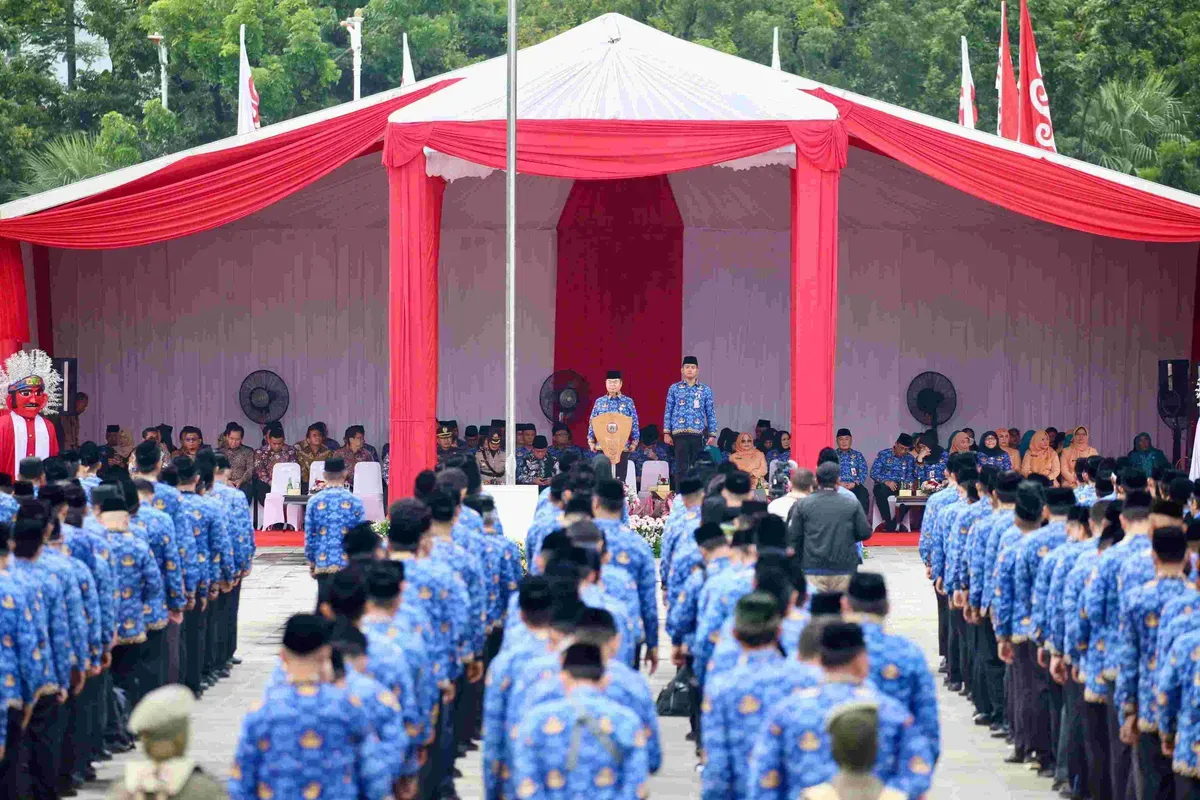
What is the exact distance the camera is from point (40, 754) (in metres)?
8.26

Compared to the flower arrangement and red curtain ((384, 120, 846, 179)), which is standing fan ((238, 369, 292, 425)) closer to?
red curtain ((384, 120, 846, 179))

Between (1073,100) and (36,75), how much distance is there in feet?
57.7

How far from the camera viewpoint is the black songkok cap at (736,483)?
9.92m

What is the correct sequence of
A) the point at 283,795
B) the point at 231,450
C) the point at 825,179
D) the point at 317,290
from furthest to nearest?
the point at 317,290 → the point at 231,450 → the point at 825,179 → the point at 283,795

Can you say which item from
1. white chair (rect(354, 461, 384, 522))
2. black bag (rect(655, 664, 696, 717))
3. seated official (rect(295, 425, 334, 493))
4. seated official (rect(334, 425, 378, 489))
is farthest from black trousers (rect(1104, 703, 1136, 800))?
seated official (rect(295, 425, 334, 493))

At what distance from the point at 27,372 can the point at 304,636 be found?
12.5 meters

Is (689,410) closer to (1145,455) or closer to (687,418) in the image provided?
(687,418)

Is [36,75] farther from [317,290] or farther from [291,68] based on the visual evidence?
[317,290]

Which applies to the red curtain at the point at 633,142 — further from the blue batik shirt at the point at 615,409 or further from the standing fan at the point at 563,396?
the standing fan at the point at 563,396

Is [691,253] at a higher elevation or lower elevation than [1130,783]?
higher

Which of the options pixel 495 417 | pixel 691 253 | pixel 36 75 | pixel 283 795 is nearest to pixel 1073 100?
pixel 691 253

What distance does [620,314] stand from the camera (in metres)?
22.1

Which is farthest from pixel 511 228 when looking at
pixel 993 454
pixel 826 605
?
pixel 826 605

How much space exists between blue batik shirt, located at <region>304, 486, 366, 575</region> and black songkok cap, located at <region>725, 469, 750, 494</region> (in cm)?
258
